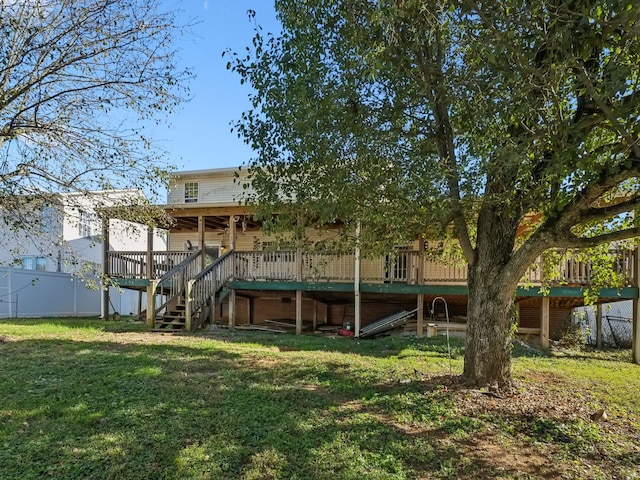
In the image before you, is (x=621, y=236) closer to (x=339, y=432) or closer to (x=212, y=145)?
(x=339, y=432)

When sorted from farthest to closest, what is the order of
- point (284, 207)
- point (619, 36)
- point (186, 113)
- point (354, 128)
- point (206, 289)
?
point (206, 289)
point (186, 113)
point (284, 207)
point (354, 128)
point (619, 36)

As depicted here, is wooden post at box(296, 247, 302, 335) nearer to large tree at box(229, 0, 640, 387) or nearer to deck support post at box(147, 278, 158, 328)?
deck support post at box(147, 278, 158, 328)

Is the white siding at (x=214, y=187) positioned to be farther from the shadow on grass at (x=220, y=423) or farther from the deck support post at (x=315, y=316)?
the shadow on grass at (x=220, y=423)


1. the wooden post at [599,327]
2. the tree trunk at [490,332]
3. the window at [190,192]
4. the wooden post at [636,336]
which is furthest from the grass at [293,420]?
the window at [190,192]

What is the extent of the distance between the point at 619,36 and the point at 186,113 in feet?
22.6

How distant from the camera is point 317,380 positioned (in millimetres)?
6637

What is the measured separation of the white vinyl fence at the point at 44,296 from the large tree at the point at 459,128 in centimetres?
1191

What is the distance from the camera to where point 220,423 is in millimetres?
4645

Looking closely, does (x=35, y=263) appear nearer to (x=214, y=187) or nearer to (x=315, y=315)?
(x=214, y=187)

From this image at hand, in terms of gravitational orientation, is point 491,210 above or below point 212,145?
below

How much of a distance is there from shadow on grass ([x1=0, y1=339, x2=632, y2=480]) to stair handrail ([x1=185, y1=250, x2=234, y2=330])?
498 centimetres

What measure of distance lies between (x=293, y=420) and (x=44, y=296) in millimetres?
17209

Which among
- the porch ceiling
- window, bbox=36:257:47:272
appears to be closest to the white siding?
the porch ceiling

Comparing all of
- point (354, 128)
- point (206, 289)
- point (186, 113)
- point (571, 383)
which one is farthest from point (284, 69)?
point (206, 289)
